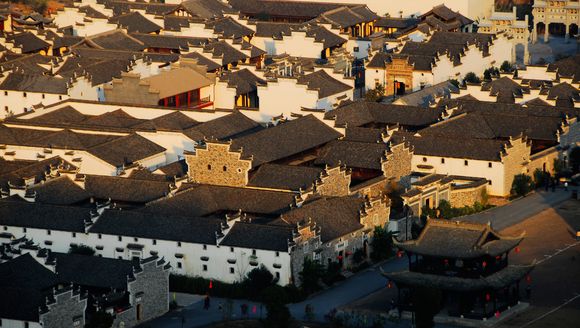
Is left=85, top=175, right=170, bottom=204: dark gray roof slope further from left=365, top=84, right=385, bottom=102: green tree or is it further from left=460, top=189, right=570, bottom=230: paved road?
left=365, top=84, right=385, bottom=102: green tree

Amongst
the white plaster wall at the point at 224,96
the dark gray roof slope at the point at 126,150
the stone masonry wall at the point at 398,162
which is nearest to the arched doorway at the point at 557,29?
the white plaster wall at the point at 224,96

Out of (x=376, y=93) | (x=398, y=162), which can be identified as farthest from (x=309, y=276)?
(x=376, y=93)

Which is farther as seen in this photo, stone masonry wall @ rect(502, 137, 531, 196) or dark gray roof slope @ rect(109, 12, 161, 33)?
dark gray roof slope @ rect(109, 12, 161, 33)

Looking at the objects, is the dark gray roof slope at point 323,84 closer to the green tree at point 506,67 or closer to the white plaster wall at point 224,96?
the white plaster wall at point 224,96

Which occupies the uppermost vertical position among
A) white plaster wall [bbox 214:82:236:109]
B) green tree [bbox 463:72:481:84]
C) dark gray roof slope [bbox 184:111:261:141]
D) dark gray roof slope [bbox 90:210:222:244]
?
dark gray roof slope [bbox 90:210:222:244]

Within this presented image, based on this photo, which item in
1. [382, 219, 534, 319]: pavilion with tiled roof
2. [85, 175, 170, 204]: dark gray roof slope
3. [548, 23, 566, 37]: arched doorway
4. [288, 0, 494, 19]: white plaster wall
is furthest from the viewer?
[548, 23, 566, 37]: arched doorway

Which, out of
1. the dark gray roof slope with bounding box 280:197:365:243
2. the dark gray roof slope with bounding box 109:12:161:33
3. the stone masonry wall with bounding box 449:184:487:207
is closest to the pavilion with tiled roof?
the dark gray roof slope with bounding box 280:197:365:243
